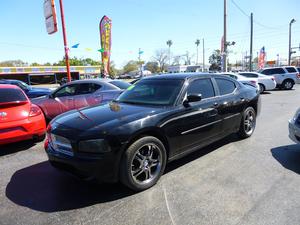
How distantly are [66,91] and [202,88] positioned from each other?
471 cm

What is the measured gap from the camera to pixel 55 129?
11.5ft

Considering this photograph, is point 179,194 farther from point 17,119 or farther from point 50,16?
point 50,16

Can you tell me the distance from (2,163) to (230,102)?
4544 mm

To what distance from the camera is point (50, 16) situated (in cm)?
1208

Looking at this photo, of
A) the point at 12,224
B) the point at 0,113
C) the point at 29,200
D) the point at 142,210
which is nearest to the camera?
the point at 12,224

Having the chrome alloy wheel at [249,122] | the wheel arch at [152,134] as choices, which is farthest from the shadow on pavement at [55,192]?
the chrome alloy wheel at [249,122]

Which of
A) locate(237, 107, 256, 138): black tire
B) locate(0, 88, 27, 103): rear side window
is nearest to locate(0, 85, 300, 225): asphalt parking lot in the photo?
locate(237, 107, 256, 138): black tire

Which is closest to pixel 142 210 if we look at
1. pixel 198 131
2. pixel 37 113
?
pixel 198 131

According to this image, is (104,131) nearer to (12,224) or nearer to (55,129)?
(55,129)

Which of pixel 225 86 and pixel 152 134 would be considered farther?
pixel 225 86

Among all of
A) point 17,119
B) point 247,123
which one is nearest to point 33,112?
point 17,119

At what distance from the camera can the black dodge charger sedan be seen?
3064 mm

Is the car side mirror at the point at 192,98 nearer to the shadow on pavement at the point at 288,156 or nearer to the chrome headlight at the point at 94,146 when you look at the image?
the chrome headlight at the point at 94,146

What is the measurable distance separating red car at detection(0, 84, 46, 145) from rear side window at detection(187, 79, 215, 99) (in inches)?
131
